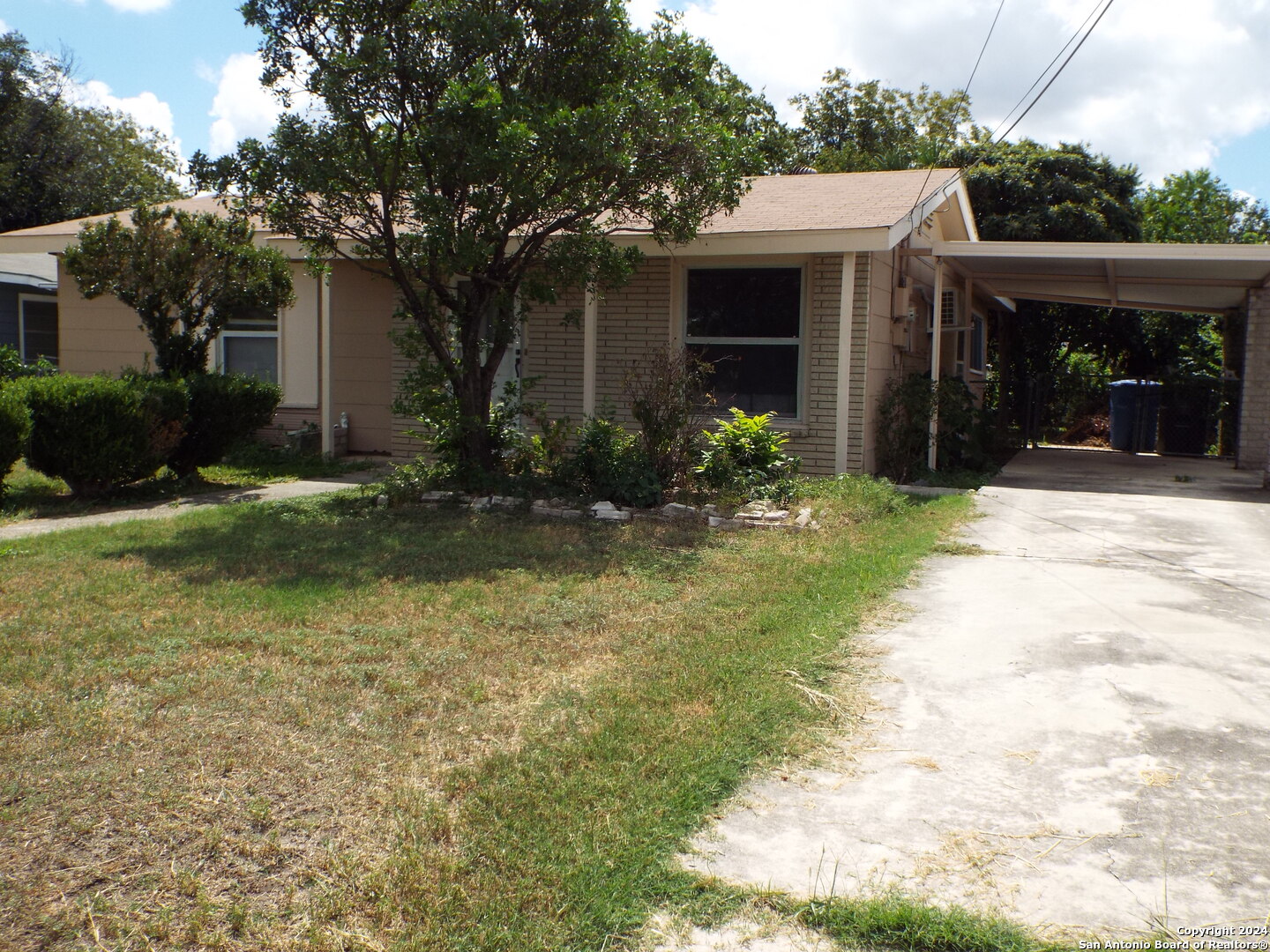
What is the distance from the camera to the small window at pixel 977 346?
17438 millimetres

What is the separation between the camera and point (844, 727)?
4.17 m

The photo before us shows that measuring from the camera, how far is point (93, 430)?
9062mm

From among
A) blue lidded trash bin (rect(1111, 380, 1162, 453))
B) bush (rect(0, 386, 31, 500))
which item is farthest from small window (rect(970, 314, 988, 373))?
bush (rect(0, 386, 31, 500))

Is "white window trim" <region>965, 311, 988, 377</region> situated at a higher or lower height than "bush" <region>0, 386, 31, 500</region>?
higher

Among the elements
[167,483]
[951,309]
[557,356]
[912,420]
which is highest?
[951,309]

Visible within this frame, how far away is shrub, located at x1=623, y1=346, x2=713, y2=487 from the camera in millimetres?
9320

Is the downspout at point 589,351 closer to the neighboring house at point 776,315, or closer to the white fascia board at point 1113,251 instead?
the neighboring house at point 776,315

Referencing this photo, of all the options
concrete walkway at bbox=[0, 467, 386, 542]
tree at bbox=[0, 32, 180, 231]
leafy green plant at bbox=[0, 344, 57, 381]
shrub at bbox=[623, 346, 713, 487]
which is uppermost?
tree at bbox=[0, 32, 180, 231]

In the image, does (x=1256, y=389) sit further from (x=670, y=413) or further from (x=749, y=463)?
(x=670, y=413)

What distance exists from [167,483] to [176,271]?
6.99 feet

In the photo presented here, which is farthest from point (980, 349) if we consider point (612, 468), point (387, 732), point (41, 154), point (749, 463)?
point (41, 154)

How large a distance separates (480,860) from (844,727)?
5.64ft

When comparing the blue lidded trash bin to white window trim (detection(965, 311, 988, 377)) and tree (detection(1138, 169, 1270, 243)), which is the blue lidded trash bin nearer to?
white window trim (detection(965, 311, 988, 377))

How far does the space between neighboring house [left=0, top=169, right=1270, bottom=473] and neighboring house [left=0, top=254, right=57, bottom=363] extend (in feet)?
9.90
